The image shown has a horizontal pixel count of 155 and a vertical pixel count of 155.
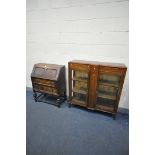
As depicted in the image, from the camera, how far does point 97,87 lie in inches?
88.7

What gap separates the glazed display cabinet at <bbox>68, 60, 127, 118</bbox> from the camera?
212 cm

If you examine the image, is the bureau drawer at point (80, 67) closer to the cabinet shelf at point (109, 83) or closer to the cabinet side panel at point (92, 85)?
the cabinet side panel at point (92, 85)

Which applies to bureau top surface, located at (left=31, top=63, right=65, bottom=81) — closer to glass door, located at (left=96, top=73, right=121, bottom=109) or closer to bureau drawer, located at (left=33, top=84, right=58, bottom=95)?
bureau drawer, located at (left=33, top=84, right=58, bottom=95)

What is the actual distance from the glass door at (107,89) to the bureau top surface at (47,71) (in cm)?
82

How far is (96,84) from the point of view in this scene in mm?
2234

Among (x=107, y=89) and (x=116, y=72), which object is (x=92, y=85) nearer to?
(x=107, y=89)

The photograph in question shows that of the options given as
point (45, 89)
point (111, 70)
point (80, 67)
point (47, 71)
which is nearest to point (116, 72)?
point (111, 70)

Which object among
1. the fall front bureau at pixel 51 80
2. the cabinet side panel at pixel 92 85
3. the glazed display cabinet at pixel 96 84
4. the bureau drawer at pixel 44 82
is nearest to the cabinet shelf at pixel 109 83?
the glazed display cabinet at pixel 96 84

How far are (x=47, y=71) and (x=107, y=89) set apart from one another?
1202 millimetres

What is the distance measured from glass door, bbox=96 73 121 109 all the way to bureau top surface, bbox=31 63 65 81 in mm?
824

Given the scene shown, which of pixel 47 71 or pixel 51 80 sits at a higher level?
pixel 47 71

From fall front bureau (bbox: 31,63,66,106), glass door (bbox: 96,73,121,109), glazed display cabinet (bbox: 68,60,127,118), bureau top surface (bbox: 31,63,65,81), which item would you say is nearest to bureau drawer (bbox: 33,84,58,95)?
fall front bureau (bbox: 31,63,66,106)

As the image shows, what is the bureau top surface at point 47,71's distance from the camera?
97.3 inches
